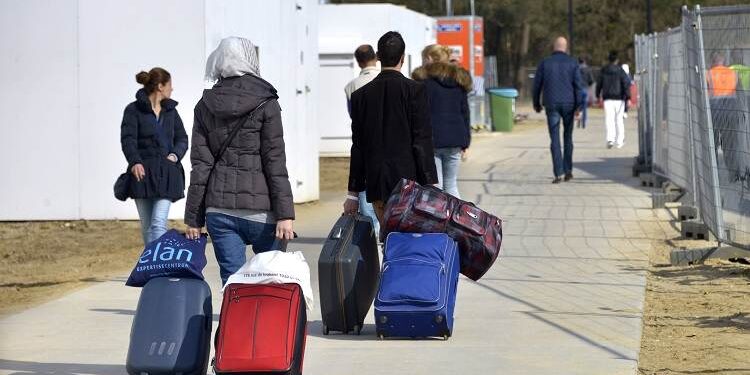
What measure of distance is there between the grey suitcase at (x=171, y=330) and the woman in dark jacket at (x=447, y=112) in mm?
5887

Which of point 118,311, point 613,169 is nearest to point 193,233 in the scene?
point 118,311

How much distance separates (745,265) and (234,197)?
556cm

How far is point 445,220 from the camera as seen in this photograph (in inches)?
329

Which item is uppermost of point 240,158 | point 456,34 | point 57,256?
point 456,34

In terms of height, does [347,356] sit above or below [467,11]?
below

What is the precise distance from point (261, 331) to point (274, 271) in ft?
0.96

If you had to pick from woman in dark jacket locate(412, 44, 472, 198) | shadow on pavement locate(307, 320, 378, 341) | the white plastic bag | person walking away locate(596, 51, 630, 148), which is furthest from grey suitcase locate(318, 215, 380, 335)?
person walking away locate(596, 51, 630, 148)

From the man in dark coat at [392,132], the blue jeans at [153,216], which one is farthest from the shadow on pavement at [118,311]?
the man in dark coat at [392,132]

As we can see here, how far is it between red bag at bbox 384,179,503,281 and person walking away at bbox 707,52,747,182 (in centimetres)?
352

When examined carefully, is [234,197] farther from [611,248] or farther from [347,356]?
[611,248]

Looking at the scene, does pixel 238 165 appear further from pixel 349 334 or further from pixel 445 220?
pixel 349 334

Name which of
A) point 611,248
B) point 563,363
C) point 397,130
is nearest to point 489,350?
point 563,363

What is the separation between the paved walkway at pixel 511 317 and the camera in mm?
7676

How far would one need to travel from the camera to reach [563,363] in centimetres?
→ 760
